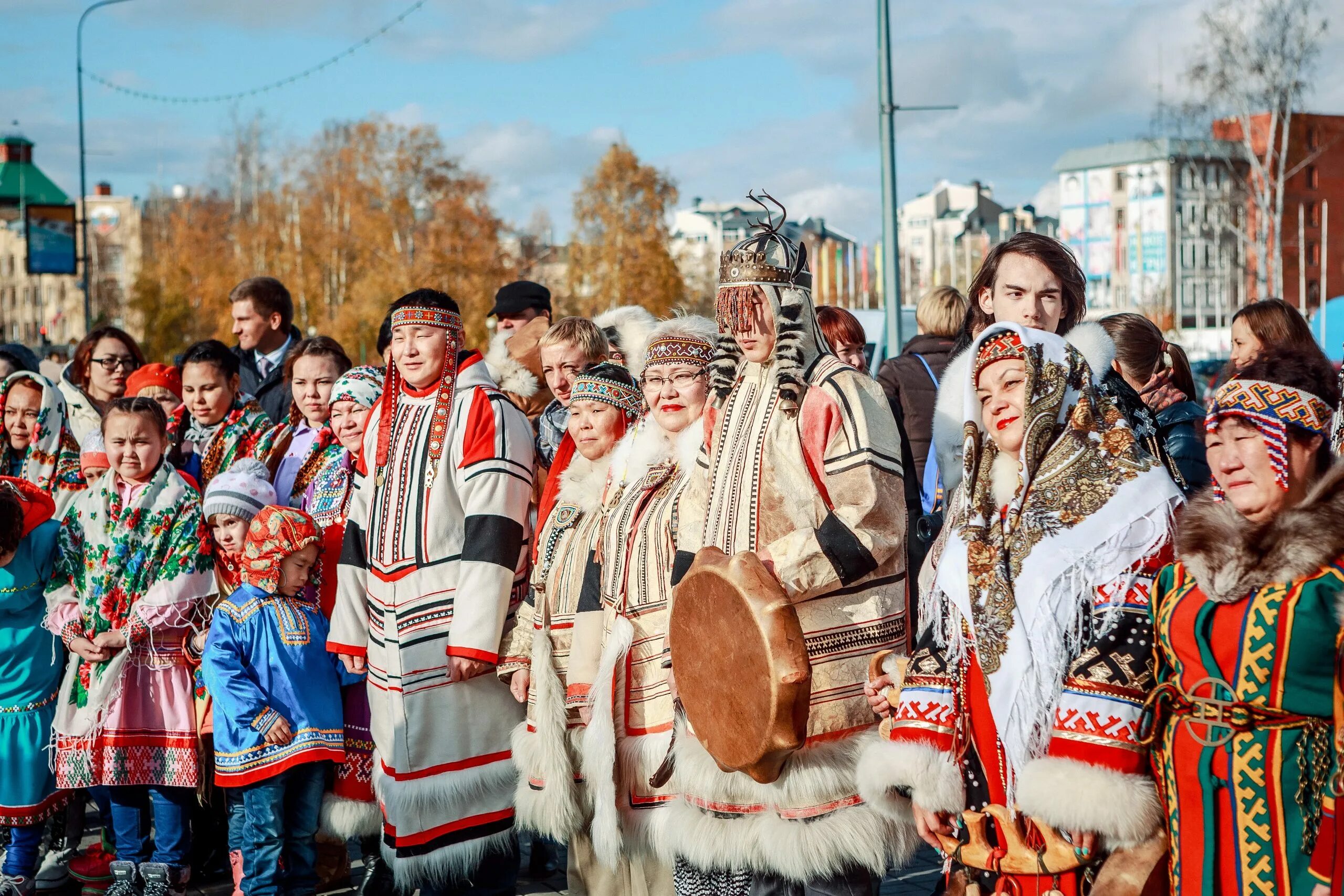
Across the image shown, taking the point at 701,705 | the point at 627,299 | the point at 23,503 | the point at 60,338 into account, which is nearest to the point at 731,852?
the point at 701,705

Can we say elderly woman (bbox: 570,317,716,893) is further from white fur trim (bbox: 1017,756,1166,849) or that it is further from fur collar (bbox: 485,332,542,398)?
fur collar (bbox: 485,332,542,398)

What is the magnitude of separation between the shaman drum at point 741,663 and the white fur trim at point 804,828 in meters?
0.08

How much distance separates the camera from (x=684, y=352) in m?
4.72

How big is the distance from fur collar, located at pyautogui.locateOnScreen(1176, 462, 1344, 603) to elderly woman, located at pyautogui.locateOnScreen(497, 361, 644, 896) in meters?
2.30

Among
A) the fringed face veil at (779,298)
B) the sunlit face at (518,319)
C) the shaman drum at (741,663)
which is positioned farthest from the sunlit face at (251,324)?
the shaman drum at (741,663)

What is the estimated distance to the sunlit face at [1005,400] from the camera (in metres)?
3.22

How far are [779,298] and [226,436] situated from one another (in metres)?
3.28

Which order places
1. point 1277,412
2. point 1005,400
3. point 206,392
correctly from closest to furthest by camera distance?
1. point 1277,412
2. point 1005,400
3. point 206,392

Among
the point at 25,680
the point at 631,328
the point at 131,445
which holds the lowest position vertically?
the point at 25,680

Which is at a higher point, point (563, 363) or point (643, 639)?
point (563, 363)

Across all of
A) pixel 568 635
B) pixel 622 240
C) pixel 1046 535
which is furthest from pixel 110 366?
pixel 622 240

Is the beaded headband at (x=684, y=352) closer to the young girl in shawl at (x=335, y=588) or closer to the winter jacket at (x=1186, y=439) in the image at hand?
the young girl in shawl at (x=335, y=588)

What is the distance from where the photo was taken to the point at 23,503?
5.71 m

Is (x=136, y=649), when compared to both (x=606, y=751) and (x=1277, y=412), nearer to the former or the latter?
(x=606, y=751)
